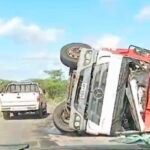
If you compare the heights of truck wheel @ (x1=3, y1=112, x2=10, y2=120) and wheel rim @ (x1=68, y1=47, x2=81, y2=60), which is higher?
wheel rim @ (x1=68, y1=47, x2=81, y2=60)

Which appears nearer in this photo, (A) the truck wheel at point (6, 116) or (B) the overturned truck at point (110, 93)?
(B) the overturned truck at point (110, 93)

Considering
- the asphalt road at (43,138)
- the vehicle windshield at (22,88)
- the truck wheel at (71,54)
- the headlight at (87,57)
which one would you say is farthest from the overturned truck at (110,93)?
the vehicle windshield at (22,88)

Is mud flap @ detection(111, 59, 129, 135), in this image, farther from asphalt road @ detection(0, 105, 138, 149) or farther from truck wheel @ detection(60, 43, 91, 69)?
truck wheel @ detection(60, 43, 91, 69)

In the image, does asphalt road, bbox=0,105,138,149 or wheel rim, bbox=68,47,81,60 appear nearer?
asphalt road, bbox=0,105,138,149

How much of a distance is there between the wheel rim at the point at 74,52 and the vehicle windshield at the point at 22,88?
49.4ft

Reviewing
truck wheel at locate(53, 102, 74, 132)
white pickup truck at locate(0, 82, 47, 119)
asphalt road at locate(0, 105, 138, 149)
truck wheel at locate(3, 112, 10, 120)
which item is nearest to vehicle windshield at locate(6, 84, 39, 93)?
white pickup truck at locate(0, 82, 47, 119)

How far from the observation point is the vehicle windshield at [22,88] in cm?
2978

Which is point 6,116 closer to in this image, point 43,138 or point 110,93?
point 110,93

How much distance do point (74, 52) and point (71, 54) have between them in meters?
0.12

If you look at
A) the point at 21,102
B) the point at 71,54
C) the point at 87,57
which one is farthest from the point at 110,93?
the point at 21,102

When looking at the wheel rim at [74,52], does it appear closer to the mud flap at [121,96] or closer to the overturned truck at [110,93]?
the overturned truck at [110,93]

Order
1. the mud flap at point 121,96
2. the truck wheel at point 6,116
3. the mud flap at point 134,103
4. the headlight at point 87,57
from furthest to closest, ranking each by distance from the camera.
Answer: the truck wheel at point 6,116
the headlight at point 87,57
the mud flap at point 121,96
the mud flap at point 134,103

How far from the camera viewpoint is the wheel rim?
14614 mm

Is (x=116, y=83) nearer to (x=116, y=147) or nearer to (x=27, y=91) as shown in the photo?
(x=116, y=147)
